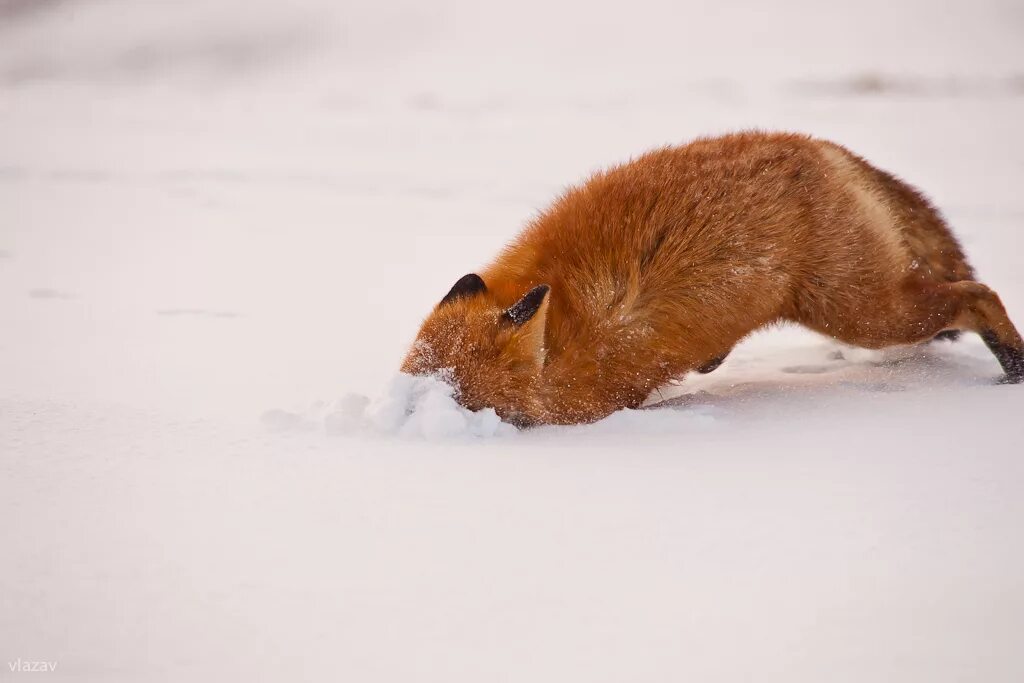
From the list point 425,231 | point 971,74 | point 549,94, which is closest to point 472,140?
point 549,94

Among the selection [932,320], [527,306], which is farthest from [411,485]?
[932,320]

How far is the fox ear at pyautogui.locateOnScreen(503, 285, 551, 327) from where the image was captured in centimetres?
318

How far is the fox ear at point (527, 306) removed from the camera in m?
3.18

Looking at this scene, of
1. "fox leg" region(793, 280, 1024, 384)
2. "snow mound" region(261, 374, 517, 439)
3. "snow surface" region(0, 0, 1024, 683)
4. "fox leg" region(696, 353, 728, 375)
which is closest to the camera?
"snow surface" region(0, 0, 1024, 683)

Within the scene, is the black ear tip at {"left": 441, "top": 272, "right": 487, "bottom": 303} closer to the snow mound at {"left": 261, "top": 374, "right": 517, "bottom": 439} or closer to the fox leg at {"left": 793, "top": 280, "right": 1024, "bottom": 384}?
the snow mound at {"left": 261, "top": 374, "right": 517, "bottom": 439}

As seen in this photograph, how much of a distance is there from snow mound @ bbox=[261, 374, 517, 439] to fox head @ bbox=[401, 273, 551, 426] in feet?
0.16

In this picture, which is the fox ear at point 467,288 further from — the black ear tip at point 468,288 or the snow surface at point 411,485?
the snow surface at point 411,485

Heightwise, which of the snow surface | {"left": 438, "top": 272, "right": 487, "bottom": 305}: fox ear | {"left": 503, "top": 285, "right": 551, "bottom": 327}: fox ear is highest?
{"left": 438, "top": 272, "right": 487, "bottom": 305}: fox ear

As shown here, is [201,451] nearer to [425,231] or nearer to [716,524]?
[716,524]

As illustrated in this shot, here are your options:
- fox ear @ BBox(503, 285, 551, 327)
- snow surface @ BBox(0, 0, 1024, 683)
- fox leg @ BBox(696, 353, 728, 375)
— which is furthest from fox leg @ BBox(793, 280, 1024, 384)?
fox ear @ BBox(503, 285, 551, 327)

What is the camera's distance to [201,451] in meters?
2.96

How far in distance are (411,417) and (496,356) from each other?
0.39 metres

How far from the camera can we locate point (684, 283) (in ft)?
11.3

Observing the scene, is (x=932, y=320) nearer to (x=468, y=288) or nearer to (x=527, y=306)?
(x=527, y=306)
